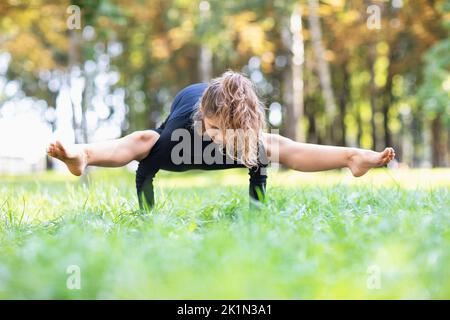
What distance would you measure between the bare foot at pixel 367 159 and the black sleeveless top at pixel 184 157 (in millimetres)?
600

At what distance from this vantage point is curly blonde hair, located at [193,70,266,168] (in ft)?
11.1

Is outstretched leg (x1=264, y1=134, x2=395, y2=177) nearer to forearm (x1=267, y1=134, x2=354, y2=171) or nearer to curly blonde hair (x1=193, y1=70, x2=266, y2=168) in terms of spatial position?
forearm (x1=267, y1=134, x2=354, y2=171)

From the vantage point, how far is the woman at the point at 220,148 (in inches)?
134

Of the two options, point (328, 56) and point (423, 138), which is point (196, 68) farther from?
point (423, 138)

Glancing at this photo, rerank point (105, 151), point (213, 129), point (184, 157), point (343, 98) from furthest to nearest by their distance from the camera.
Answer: point (343, 98)
point (184, 157)
point (213, 129)
point (105, 151)

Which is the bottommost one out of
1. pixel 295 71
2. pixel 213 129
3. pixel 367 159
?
pixel 367 159

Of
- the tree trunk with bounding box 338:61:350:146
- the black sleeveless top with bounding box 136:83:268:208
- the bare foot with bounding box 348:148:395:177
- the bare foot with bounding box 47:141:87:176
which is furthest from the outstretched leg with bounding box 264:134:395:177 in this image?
the tree trunk with bounding box 338:61:350:146

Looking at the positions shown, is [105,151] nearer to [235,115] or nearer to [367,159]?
[235,115]

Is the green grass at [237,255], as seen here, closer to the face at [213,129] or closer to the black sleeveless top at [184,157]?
the black sleeveless top at [184,157]

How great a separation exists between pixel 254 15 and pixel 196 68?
20.5ft

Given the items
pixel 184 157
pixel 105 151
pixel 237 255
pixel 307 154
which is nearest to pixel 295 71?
pixel 307 154

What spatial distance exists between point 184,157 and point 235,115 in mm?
480

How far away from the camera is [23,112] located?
26.8 metres

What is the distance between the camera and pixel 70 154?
3080mm
